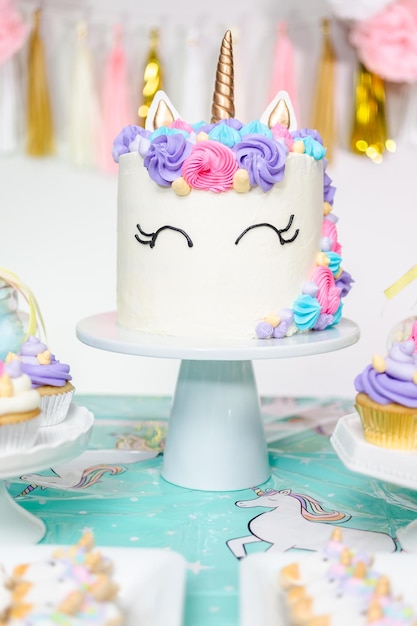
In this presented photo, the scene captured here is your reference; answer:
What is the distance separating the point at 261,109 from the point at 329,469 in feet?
6.12

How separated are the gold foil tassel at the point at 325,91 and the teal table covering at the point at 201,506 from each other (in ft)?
4.99

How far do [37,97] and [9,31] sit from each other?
274 millimetres

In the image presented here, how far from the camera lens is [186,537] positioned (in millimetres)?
1287

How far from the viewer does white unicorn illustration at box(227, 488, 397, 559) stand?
126cm

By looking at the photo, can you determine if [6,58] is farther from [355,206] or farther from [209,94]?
[355,206]

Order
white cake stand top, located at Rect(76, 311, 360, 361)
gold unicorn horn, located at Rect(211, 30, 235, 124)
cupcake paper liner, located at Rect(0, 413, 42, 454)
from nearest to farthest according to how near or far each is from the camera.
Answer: cupcake paper liner, located at Rect(0, 413, 42, 454)
white cake stand top, located at Rect(76, 311, 360, 361)
gold unicorn horn, located at Rect(211, 30, 235, 124)

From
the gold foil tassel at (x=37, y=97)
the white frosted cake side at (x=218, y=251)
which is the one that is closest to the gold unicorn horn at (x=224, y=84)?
the white frosted cake side at (x=218, y=251)

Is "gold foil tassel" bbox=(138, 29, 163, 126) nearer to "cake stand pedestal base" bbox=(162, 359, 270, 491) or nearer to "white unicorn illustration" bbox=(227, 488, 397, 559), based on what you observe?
"cake stand pedestal base" bbox=(162, 359, 270, 491)

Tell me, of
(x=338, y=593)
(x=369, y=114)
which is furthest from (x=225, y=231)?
(x=369, y=114)

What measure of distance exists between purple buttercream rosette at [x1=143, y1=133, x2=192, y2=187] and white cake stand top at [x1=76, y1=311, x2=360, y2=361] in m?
0.32

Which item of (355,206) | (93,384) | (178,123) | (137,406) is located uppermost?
(178,123)

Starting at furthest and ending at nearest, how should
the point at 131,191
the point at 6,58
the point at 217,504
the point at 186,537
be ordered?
the point at 6,58 → the point at 131,191 → the point at 217,504 → the point at 186,537

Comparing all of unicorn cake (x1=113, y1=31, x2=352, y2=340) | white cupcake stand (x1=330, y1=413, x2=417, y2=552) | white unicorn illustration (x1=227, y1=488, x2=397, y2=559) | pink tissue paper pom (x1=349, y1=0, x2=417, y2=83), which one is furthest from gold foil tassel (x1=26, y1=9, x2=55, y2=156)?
white cupcake stand (x1=330, y1=413, x2=417, y2=552)

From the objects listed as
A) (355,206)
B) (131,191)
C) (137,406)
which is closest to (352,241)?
(355,206)
